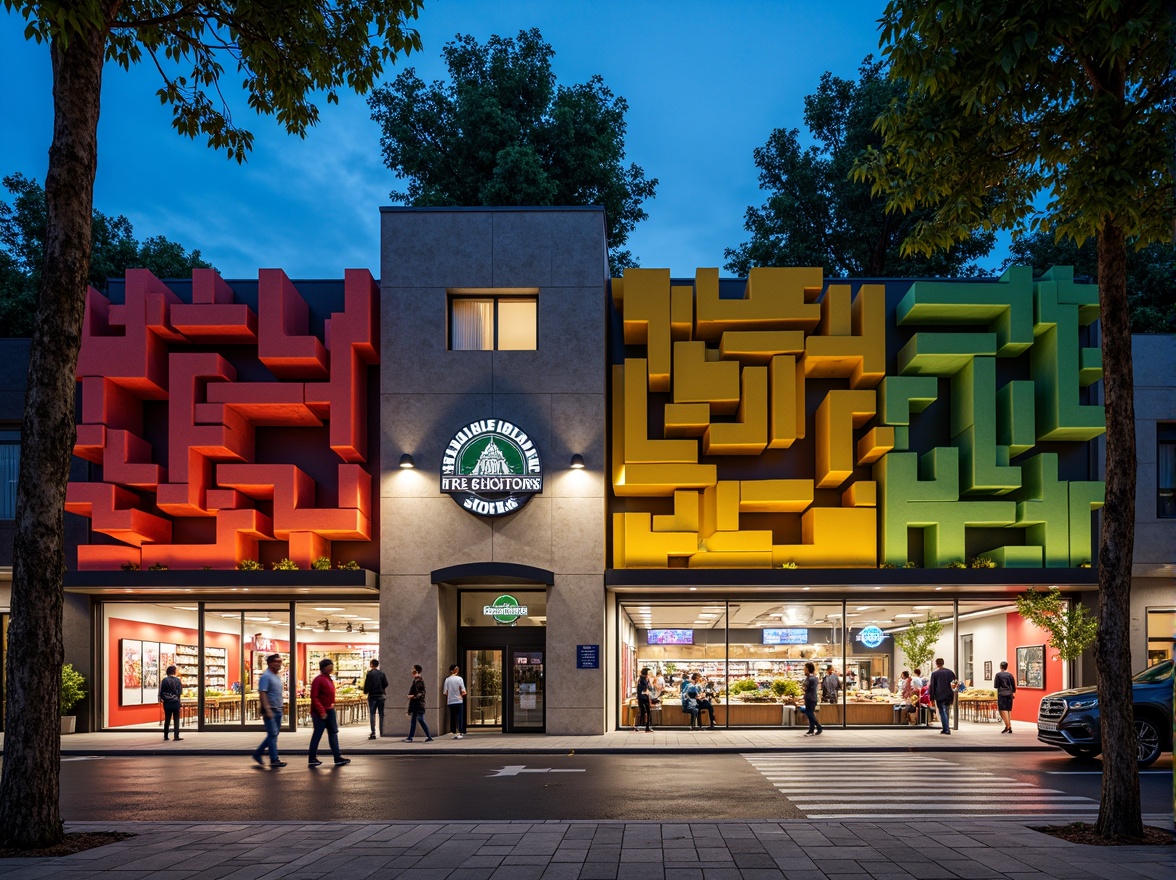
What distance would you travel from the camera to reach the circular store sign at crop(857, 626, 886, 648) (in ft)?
82.0

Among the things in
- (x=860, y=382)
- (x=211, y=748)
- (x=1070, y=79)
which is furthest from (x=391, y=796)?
(x=860, y=382)

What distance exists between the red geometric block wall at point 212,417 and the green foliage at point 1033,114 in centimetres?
1525

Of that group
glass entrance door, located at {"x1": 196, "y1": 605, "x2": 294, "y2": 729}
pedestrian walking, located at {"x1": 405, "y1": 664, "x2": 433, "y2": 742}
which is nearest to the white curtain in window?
pedestrian walking, located at {"x1": 405, "y1": 664, "x2": 433, "y2": 742}

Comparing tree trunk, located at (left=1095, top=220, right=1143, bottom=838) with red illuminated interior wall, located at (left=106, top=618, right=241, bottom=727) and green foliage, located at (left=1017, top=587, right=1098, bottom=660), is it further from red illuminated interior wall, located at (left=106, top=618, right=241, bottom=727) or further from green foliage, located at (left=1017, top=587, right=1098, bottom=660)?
red illuminated interior wall, located at (left=106, top=618, right=241, bottom=727)

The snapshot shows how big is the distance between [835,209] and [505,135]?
563 inches

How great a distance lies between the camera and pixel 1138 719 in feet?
55.7

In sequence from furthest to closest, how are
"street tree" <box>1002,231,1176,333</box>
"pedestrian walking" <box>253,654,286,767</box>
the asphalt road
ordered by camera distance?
1. "street tree" <box>1002,231,1176,333</box>
2. "pedestrian walking" <box>253,654,286,767</box>
3. the asphalt road

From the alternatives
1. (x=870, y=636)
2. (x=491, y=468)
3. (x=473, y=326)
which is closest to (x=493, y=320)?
(x=473, y=326)

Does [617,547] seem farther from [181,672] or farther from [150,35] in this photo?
[150,35]

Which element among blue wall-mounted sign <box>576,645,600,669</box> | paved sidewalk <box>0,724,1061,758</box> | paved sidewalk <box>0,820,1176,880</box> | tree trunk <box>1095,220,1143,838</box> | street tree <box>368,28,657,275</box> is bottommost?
paved sidewalk <box>0,724,1061,758</box>

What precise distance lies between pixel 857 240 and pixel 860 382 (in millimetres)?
19904

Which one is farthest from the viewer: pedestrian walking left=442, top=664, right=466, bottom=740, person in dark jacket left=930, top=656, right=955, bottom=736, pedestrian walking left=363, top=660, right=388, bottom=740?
person in dark jacket left=930, top=656, right=955, bottom=736

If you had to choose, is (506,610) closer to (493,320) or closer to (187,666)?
(493,320)

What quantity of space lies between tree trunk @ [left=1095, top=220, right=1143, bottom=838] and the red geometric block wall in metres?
16.8
